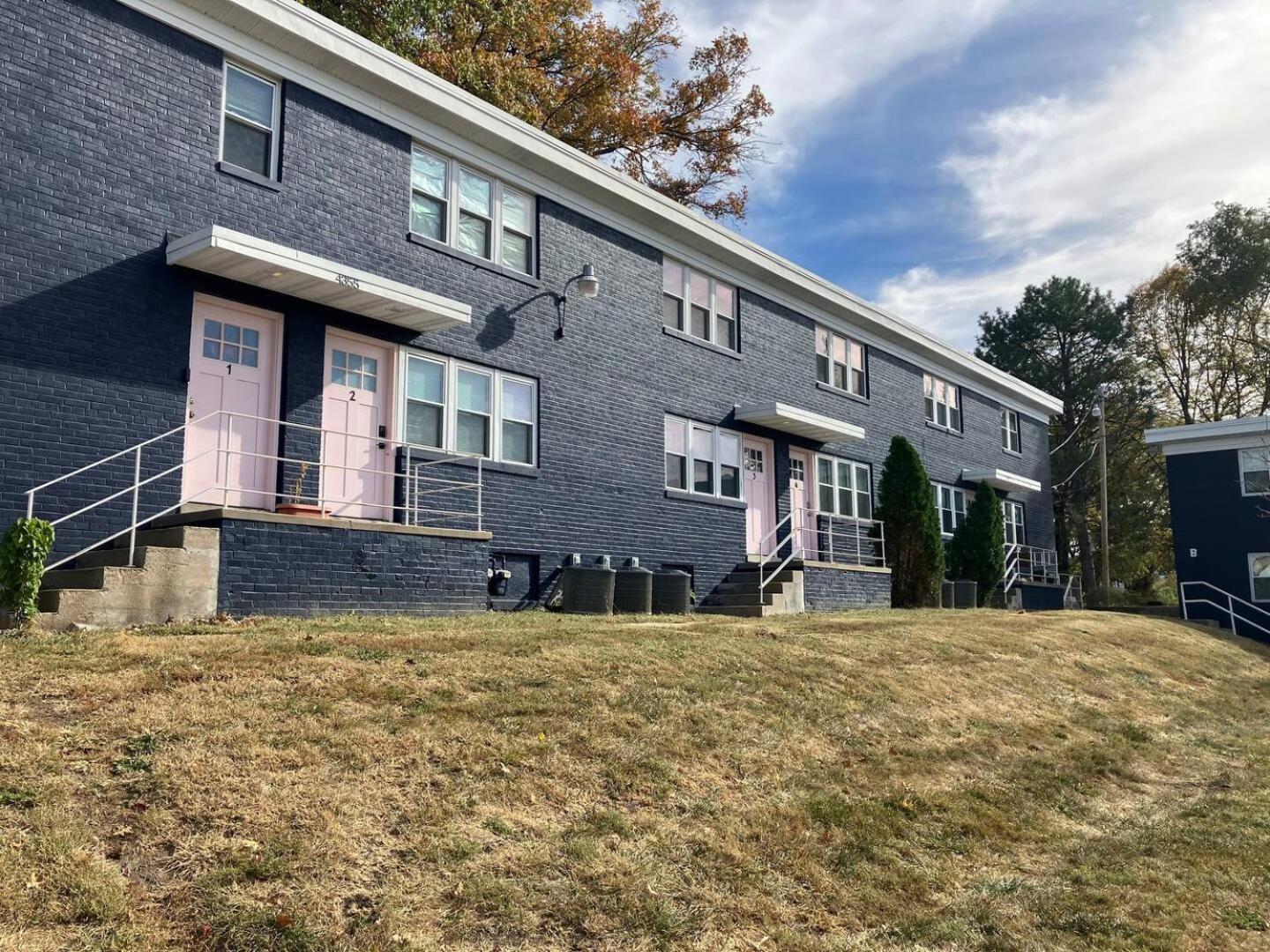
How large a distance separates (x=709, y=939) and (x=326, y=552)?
23.1 ft

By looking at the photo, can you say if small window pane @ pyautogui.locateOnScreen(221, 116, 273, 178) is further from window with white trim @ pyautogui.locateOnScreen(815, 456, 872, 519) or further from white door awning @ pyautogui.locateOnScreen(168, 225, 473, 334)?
window with white trim @ pyautogui.locateOnScreen(815, 456, 872, 519)

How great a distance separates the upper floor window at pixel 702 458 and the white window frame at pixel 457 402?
3236 mm

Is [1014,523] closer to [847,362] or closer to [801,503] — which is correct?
[847,362]

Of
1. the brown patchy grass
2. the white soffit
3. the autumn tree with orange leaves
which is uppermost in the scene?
the autumn tree with orange leaves

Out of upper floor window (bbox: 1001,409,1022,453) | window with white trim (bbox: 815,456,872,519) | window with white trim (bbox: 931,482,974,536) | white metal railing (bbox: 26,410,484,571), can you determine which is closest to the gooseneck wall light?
white metal railing (bbox: 26,410,484,571)

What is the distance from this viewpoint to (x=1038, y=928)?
5.43 meters

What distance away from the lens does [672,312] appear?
721 inches

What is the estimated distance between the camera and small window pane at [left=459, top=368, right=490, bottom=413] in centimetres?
1417

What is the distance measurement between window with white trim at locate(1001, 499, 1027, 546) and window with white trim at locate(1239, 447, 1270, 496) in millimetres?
5755

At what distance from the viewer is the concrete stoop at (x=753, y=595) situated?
55.3 ft

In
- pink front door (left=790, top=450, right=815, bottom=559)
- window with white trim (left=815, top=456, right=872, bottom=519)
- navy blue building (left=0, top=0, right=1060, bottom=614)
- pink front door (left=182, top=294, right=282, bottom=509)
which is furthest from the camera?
window with white trim (left=815, top=456, right=872, bottom=519)

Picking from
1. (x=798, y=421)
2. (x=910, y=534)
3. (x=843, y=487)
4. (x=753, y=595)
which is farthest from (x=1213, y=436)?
(x=753, y=595)

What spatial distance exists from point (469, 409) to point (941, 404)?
16.6m

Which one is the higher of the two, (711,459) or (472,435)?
(711,459)
